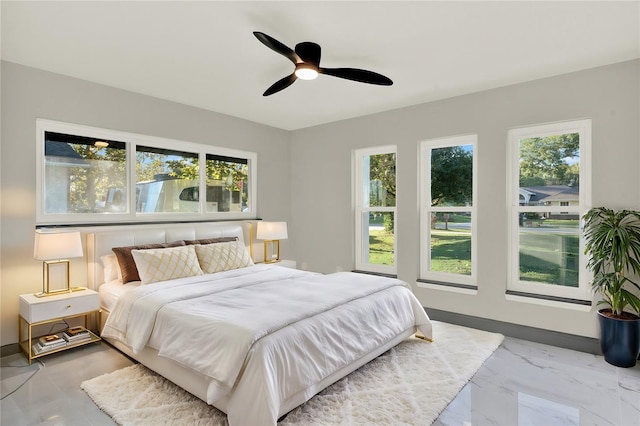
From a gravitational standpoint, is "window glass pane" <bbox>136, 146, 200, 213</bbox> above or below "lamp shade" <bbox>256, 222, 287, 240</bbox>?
above

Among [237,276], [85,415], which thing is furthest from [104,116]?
[85,415]

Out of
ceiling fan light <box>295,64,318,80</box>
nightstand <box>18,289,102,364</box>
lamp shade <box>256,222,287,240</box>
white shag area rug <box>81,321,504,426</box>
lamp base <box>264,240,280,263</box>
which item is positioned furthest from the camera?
lamp base <box>264,240,280,263</box>

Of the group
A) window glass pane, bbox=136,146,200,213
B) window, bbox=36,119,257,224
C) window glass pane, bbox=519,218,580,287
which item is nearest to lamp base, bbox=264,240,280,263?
window, bbox=36,119,257,224

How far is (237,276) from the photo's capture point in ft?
11.7

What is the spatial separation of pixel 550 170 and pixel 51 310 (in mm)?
4864

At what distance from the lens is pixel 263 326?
2.15 meters

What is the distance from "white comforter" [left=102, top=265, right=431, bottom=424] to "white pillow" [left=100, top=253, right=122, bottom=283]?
61 centimetres

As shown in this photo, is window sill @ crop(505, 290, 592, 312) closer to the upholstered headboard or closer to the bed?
the bed

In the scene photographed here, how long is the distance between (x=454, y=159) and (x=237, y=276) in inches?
112

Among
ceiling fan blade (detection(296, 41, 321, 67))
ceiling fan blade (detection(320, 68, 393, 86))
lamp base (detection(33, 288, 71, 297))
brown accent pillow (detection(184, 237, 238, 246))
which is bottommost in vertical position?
lamp base (detection(33, 288, 71, 297))

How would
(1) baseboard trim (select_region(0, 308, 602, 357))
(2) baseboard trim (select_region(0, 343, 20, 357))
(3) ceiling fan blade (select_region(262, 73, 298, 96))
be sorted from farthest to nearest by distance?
(1) baseboard trim (select_region(0, 308, 602, 357)), (2) baseboard trim (select_region(0, 343, 20, 357)), (3) ceiling fan blade (select_region(262, 73, 298, 96))

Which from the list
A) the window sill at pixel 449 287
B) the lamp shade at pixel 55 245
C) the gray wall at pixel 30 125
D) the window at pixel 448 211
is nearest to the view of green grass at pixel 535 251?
the window at pixel 448 211

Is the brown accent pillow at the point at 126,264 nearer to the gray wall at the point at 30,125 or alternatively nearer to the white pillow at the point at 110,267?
the white pillow at the point at 110,267

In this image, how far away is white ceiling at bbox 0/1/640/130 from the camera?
2.30m
